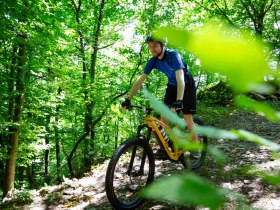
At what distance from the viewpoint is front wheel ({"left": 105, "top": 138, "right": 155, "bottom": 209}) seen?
138 inches

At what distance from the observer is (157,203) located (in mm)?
3877

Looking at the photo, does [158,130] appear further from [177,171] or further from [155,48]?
[177,171]

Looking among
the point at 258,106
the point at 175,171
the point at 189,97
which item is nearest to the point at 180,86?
the point at 189,97

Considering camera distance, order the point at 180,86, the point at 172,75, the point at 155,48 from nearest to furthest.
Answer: the point at 180,86
the point at 155,48
the point at 172,75

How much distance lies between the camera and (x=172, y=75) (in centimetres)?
421

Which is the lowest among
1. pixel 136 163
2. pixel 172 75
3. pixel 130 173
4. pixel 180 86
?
pixel 130 173

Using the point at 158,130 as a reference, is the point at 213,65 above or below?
above

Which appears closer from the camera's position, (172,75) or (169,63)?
(169,63)

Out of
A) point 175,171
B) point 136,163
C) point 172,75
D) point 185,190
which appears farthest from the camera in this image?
point 175,171

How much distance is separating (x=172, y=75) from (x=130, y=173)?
60.8 inches

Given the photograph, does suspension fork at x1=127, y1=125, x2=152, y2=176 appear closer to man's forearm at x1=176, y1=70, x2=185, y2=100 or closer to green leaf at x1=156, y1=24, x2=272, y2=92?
man's forearm at x1=176, y1=70, x2=185, y2=100

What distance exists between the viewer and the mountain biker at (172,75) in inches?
146

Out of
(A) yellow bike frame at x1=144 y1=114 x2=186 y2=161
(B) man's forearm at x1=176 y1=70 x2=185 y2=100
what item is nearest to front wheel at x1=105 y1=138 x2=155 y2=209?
(A) yellow bike frame at x1=144 y1=114 x2=186 y2=161

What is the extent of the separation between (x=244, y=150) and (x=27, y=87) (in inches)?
236
